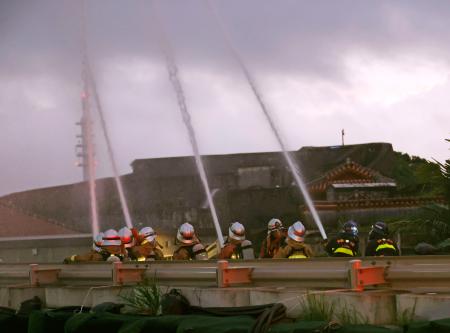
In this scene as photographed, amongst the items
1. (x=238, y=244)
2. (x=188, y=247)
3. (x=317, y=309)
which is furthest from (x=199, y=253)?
(x=317, y=309)

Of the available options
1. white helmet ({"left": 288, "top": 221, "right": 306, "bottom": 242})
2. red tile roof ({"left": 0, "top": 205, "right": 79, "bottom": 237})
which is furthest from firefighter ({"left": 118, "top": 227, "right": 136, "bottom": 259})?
red tile roof ({"left": 0, "top": 205, "right": 79, "bottom": 237})

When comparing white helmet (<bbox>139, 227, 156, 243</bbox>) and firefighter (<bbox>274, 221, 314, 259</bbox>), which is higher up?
white helmet (<bbox>139, 227, 156, 243</bbox>)

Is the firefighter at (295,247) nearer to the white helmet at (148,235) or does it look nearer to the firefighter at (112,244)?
the firefighter at (112,244)

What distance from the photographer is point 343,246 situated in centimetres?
1309

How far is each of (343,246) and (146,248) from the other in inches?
192

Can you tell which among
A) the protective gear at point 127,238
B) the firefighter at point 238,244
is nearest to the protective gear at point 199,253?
the firefighter at point 238,244

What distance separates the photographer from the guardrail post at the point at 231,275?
9023 millimetres

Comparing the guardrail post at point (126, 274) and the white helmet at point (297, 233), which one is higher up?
the white helmet at point (297, 233)

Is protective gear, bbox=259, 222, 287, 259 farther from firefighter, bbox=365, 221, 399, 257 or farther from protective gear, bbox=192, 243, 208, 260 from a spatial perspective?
firefighter, bbox=365, 221, 399, 257

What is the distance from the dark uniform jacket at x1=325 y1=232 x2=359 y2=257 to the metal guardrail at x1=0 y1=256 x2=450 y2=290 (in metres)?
3.01

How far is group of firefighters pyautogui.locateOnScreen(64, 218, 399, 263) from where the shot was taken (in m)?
13.4

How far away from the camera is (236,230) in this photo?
16.9 m

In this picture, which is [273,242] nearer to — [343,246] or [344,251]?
[343,246]

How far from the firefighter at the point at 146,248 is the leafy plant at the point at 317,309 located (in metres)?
8.77
